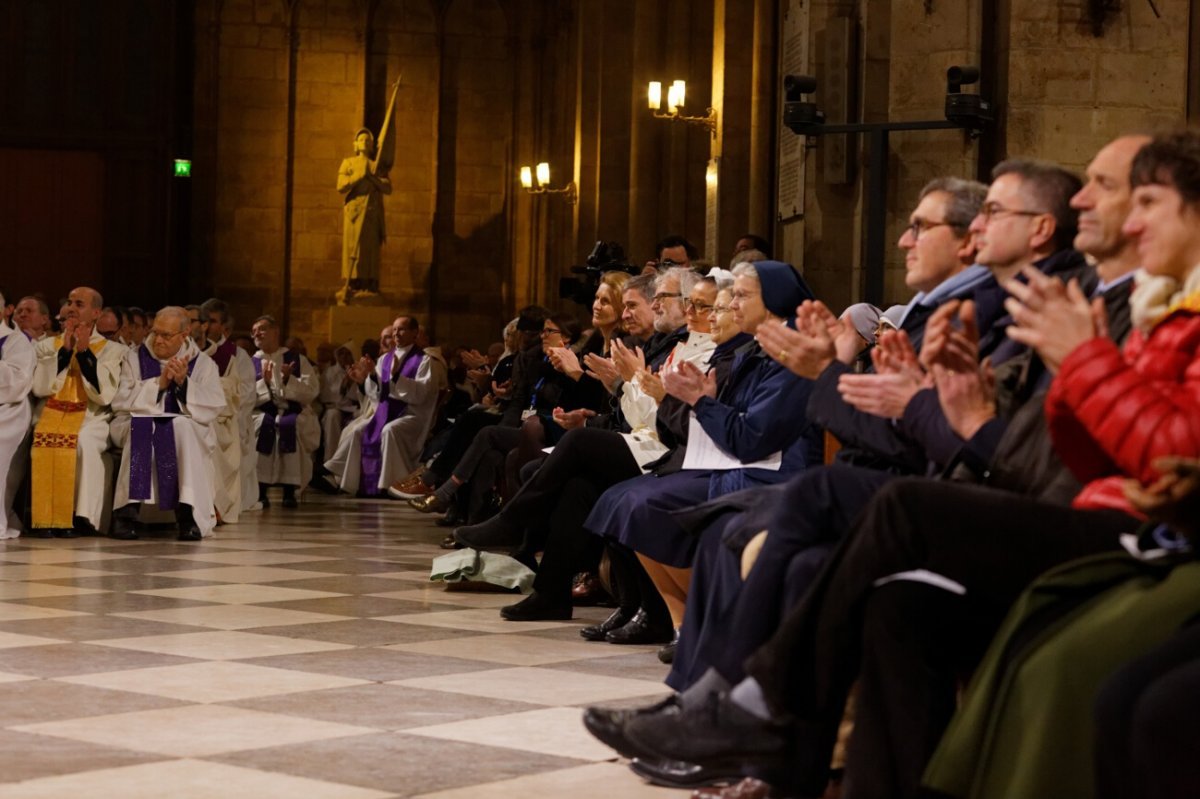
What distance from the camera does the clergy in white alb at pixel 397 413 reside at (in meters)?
15.8

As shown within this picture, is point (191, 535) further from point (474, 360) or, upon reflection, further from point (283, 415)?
point (283, 415)

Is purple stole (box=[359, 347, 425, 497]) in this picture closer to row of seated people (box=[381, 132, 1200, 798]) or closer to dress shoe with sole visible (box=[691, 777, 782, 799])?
row of seated people (box=[381, 132, 1200, 798])

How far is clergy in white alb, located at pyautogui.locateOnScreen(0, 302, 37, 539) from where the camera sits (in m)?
11.3

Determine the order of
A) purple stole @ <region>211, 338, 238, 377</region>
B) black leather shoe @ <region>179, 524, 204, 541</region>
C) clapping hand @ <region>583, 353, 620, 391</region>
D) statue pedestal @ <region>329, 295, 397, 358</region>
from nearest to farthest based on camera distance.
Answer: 1. clapping hand @ <region>583, 353, 620, 391</region>
2. black leather shoe @ <region>179, 524, 204, 541</region>
3. purple stole @ <region>211, 338, 238, 377</region>
4. statue pedestal @ <region>329, 295, 397, 358</region>

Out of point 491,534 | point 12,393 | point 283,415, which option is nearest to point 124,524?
point 12,393

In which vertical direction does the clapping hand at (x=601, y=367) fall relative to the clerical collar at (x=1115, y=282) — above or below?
below

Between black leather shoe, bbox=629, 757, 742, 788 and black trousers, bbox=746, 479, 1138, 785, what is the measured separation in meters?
0.77

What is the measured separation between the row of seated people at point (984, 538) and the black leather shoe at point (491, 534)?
248 cm

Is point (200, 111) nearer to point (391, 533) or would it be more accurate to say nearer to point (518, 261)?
point (518, 261)

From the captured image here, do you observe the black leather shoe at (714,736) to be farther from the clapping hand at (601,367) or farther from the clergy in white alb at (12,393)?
the clergy in white alb at (12,393)

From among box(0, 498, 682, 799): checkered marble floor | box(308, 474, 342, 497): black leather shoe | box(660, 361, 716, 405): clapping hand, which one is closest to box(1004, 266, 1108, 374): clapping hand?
box(0, 498, 682, 799): checkered marble floor

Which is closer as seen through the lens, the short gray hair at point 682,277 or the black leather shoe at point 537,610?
the black leather shoe at point 537,610

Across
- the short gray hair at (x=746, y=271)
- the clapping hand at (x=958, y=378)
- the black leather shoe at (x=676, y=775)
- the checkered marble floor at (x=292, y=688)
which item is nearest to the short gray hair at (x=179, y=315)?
the checkered marble floor at (x=292, y=688)

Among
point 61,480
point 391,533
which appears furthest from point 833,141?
point 61,480
